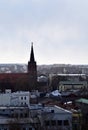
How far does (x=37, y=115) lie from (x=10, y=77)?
5947 cm

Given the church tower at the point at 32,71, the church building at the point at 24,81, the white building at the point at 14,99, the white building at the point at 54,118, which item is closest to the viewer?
the white building at the point at 54,118

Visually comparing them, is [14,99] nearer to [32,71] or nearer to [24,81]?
[32,71]

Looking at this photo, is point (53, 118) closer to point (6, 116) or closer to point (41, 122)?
point (41, 122)

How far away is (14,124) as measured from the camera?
114 ft

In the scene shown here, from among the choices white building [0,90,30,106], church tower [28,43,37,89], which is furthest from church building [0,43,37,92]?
white building [0,90,30,106]

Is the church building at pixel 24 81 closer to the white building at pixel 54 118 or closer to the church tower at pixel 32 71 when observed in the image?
the church tower at pixel 32 71

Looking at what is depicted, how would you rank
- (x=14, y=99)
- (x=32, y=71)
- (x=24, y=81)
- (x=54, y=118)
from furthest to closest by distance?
(x=24, y=81) → (x=32, y=71) → (x=14, y=99) → (x=54, y=118)

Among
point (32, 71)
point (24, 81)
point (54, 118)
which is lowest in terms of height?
point (54, 118)

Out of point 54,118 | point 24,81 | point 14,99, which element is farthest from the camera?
point 24,81

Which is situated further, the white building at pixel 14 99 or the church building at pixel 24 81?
the church building at pixel 24 81

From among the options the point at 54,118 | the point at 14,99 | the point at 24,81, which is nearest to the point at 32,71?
the point at 24,81

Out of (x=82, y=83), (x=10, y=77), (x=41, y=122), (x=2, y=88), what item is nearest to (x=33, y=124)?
(x=41, y=122)

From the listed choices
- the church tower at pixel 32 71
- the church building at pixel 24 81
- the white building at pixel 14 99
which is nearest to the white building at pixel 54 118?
the white building at pixel 14 99

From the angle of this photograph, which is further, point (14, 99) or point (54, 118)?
point (14, 99)
